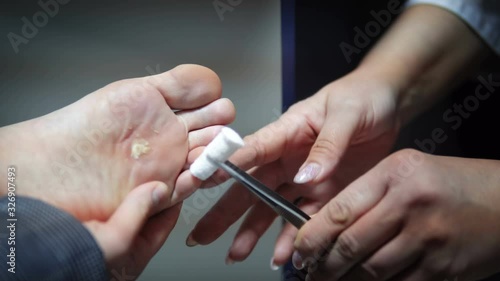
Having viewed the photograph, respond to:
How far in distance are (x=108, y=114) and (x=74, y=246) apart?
0.13 metres

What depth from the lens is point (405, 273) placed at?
350 mm

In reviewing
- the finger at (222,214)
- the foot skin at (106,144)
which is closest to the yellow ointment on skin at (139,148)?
the foot skin at (106,144)

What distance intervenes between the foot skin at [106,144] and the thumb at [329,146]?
12 centimetres

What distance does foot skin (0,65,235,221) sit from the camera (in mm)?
393

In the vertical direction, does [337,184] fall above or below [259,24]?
below

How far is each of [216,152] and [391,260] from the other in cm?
17

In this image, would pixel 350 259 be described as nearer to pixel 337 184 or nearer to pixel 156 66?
pixel 337 184

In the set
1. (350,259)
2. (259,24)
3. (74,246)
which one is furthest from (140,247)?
(259,24)

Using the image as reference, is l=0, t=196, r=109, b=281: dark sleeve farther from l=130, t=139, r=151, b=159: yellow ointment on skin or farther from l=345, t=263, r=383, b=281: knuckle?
l=345, t=263, r=383, b=281: knuckle

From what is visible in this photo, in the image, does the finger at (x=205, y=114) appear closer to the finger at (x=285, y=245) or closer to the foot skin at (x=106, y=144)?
the foot skin at (x=106, y=144)

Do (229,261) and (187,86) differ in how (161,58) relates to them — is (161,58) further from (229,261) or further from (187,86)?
(229,261)

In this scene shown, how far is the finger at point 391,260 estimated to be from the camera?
1.08ft

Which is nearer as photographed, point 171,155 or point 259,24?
point 171,155

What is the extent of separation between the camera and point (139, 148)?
413mm
